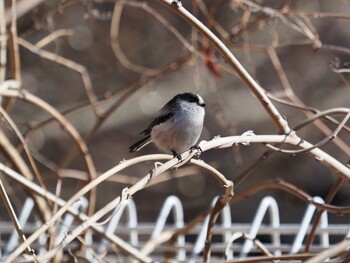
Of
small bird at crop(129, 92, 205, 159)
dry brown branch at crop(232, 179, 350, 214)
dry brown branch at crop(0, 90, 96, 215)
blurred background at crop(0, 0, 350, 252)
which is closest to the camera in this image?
dry brown branch at crop(232, 179, 350, 214)

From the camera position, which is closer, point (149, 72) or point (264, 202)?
point (264, 202)

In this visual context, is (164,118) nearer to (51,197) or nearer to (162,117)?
(162,117)

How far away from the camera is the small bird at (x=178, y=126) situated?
270 centimetres

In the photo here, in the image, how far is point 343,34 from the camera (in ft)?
22.9

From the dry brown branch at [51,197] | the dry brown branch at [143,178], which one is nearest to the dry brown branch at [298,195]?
the dry brown branch at [143,178]

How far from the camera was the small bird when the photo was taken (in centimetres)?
270

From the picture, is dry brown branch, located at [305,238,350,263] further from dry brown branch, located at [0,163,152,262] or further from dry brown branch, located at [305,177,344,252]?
dry brown branch, located at [0,163,152,262]

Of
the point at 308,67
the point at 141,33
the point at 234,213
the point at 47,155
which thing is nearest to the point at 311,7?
the point at 308,67

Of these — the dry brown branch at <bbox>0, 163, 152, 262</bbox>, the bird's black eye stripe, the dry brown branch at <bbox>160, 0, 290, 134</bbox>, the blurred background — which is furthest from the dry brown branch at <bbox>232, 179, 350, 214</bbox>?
the blurred background

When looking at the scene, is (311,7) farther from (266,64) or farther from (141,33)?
(141,33)

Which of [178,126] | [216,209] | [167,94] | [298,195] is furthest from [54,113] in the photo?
[167,94]

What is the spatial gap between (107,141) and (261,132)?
5.05 ft

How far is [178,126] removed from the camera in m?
2.72

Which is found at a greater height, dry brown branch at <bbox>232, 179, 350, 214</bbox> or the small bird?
the small bird
